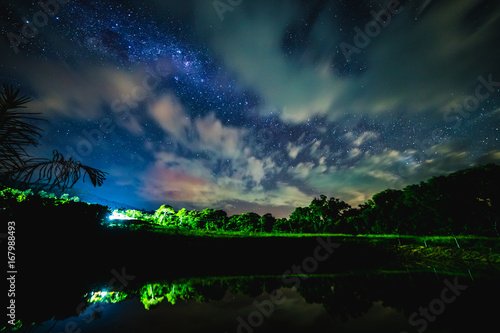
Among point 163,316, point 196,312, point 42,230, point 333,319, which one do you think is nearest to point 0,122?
point 163,316

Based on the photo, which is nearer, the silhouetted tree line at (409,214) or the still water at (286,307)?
the still water at (286,307)

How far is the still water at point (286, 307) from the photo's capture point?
448cm

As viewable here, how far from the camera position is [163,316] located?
16.4 ft

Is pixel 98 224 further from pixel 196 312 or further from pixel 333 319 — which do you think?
pixel 333 319

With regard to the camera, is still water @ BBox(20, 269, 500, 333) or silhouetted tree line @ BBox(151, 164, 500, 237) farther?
silhouetted tree line @ BBox(151, 164, 500, 237)

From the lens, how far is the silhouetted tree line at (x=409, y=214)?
25984 millimetres

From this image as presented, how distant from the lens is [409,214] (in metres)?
36.1

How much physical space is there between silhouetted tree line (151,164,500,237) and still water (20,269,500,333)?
16.6m

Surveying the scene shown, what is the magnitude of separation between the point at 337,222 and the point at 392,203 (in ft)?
41.0

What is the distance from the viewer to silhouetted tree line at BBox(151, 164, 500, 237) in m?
26.0

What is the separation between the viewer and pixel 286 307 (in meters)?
5.66

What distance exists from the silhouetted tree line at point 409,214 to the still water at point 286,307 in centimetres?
1659

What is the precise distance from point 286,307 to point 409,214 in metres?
41.2

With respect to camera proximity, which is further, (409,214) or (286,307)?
(409,214)
